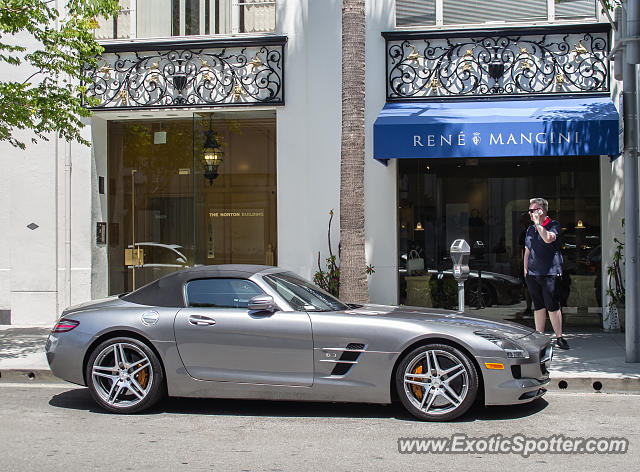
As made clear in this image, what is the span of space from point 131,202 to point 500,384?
8.86m

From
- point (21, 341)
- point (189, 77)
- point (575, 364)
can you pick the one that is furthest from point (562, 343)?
point (21, 341)

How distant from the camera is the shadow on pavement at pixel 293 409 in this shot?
6445 millimetres

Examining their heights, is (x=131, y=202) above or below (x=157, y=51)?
below

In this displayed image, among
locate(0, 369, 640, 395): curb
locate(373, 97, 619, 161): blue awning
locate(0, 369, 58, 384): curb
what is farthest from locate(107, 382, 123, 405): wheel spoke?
locate(373, 97, 619, 161): blue awning

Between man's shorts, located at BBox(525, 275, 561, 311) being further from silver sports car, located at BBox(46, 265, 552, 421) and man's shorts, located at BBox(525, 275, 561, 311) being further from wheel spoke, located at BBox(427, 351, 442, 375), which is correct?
wheel spoke, located at BBox(427, 351, 442, 375)

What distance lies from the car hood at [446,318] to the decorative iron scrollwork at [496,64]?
5368mm

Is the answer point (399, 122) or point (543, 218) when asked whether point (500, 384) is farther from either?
point (399, 122)

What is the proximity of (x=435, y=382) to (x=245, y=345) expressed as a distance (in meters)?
1.72

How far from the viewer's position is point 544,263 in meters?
9.24

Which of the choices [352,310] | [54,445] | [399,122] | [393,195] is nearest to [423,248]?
[393,195]

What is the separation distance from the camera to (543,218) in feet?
30.3

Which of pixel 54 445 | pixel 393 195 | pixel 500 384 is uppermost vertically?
pixel 393 195

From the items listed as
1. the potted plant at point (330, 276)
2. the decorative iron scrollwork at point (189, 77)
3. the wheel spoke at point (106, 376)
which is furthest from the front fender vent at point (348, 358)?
the decorative iron scrollwork at point (189, 77)

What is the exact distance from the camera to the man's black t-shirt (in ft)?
30.2
